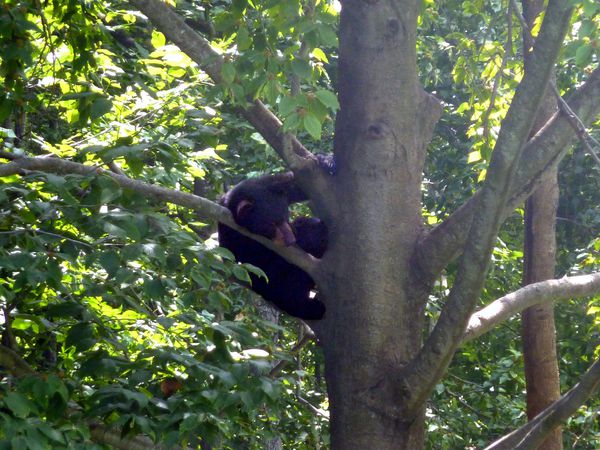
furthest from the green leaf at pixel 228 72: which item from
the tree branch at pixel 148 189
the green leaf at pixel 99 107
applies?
the green leaf at pixel 99 107

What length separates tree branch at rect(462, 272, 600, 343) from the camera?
2670 mm

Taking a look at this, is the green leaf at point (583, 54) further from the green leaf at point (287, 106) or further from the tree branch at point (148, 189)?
the tree branch at point (148, 189)

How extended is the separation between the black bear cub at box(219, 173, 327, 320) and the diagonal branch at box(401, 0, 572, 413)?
1.25 m

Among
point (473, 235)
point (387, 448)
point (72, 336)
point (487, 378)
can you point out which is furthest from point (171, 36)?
point (487, 378)

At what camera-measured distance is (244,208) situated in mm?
3926

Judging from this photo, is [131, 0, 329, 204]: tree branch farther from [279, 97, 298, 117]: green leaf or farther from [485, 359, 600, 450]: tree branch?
[485, 359, 600, 450]: tree branch

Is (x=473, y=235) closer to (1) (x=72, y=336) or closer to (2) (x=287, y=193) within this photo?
(1) (x=72, y=336)

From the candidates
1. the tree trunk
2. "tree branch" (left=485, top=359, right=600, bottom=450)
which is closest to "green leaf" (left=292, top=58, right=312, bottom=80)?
"tree branch" (left=485, top=359, right=600, bottom=450)

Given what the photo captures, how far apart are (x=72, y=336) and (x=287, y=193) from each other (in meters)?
2.16

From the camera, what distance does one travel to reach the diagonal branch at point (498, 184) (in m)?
A: 2.14

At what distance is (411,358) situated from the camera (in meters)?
2.65

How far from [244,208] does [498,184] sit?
1934 millimetres

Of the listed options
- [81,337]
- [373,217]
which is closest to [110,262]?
[81,337]

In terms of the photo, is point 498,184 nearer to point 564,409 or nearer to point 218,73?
point 564,409
